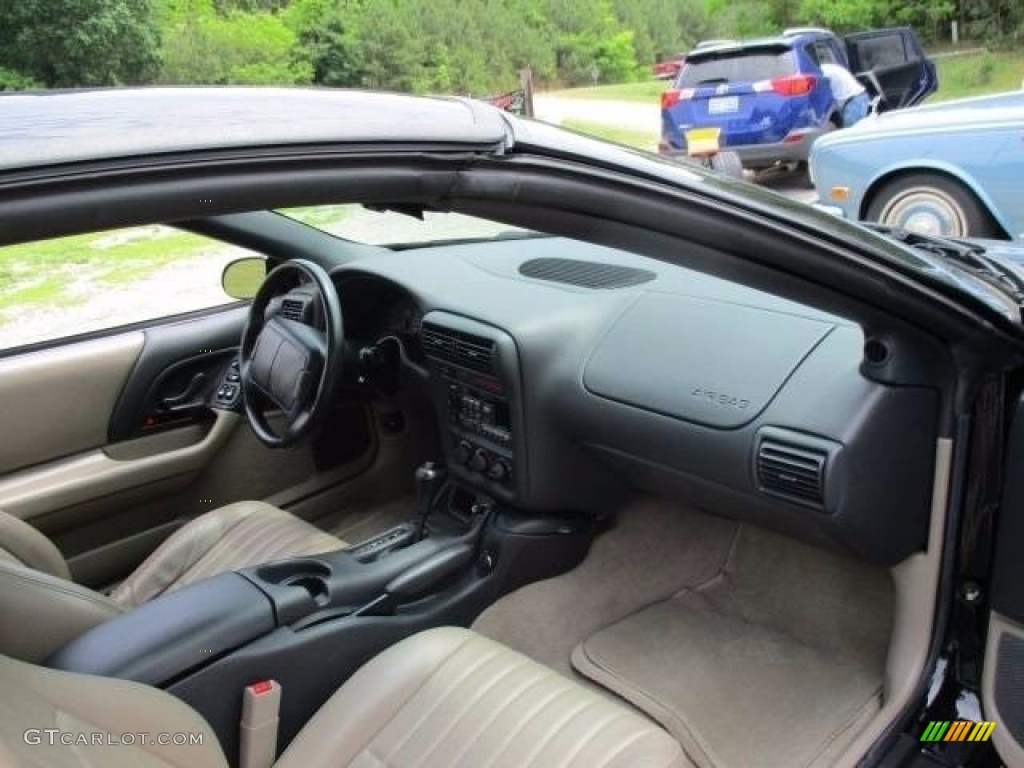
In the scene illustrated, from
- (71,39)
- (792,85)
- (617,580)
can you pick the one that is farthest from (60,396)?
(792,85)

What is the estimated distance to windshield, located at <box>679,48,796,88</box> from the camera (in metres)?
9.36

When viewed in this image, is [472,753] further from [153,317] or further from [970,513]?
[153,317]

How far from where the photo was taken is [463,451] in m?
2.74

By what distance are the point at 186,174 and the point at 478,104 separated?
1.51 ft

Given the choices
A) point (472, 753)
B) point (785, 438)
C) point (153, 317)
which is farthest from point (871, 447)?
point (153, 317)

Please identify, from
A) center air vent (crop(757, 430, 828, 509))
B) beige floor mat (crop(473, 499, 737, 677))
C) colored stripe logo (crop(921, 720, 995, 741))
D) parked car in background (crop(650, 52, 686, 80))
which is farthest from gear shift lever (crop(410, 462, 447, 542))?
parked car in background (crop(650, 52, 686, 80))

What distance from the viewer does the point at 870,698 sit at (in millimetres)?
2227

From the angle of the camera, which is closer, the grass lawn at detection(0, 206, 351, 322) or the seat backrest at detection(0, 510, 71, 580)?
the seat backrest at detection(0, 510, 71, 580)

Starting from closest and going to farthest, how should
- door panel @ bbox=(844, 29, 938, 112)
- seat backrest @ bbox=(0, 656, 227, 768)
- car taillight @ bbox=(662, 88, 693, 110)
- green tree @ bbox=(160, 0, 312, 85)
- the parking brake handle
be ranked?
1. seat backrest @ bbox=(0, 656, 227, 768)
2. the parking brake handle
3. green tree @ bbox=(160, 0, 312, 85)
4. car taillight @ bbox=(662, 88, 693, 110)
5. door panel @ bbox=(844, 29, 938, 112)

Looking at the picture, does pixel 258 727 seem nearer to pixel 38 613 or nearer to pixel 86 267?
pixel 38 613

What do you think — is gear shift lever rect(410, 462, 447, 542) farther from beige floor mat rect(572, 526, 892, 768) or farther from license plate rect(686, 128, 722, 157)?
license plate rect(686, 128, 722, 157)

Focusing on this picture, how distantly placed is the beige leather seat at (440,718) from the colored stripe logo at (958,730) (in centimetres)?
64

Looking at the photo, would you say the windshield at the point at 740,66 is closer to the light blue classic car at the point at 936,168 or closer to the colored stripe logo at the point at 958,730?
the light blue classic car at the point at 936,168

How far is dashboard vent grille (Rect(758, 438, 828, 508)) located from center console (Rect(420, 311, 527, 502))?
27.8 inches
